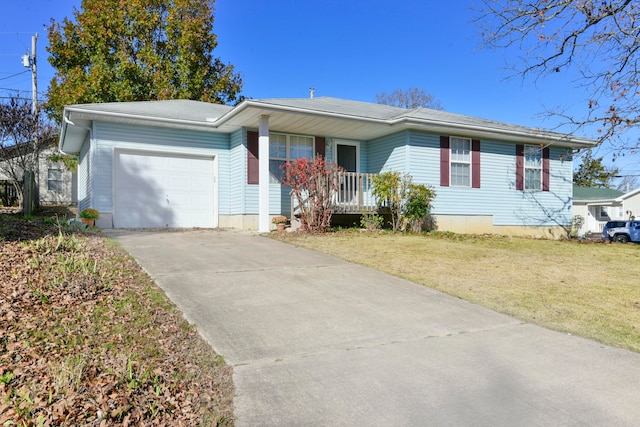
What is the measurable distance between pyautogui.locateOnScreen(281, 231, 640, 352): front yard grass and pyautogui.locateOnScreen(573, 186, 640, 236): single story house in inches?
950

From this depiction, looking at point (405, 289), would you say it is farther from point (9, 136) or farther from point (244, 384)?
point (9, 136)

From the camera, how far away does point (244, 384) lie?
309cm

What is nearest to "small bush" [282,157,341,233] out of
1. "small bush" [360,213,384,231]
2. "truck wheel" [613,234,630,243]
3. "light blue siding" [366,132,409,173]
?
"small bush" [360,213,384,231]

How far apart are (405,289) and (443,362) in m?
2.28

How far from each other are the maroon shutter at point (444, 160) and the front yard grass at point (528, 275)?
307cm

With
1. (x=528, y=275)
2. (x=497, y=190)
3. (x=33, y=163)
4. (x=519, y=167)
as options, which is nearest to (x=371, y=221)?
(x=497, y=190)

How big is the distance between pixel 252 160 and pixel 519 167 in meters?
9.18

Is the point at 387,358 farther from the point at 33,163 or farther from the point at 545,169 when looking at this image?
the point at 33,163

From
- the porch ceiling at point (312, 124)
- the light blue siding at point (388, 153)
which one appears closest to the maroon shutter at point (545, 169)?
the light blue siding at point (388, 153)

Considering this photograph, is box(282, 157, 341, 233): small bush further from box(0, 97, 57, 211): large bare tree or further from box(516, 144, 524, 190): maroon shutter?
box(0, 97, 57, 211): large bare tree

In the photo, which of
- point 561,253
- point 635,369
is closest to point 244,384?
point 635,369

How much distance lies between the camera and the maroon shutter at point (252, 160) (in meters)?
12.2

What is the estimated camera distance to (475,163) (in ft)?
46.5

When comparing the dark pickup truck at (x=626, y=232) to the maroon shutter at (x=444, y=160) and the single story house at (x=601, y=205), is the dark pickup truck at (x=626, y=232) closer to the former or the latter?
the single story house at (x=601, y=205)
